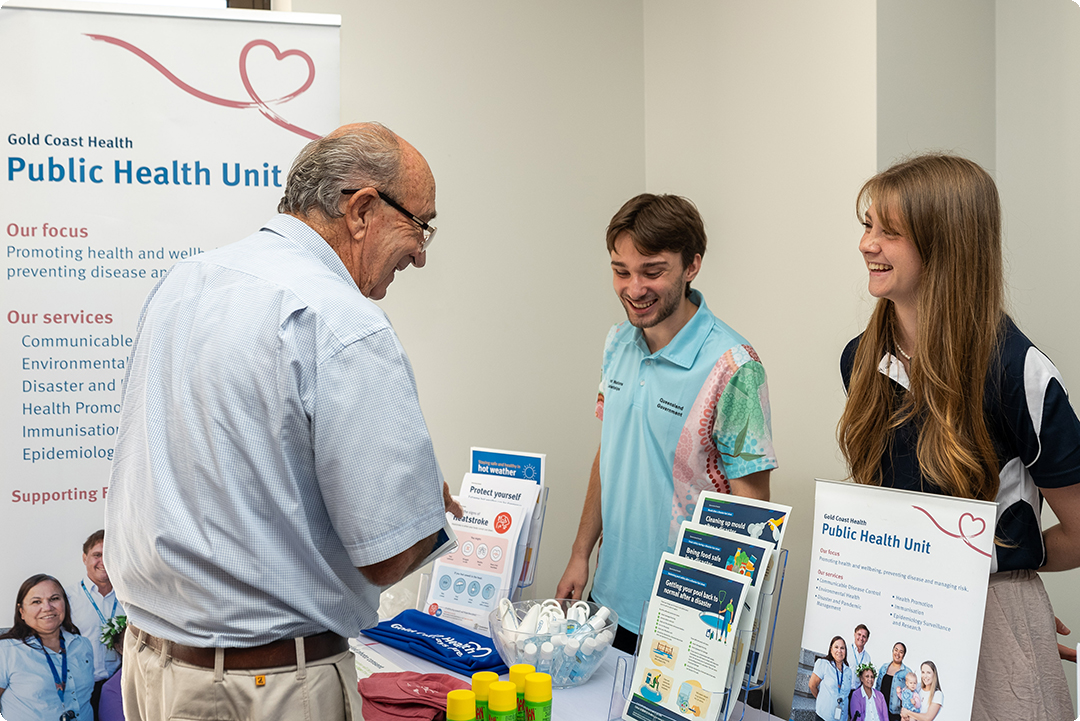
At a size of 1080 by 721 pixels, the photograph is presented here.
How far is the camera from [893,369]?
154 centimetres

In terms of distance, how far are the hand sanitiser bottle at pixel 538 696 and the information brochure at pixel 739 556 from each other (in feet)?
1.04

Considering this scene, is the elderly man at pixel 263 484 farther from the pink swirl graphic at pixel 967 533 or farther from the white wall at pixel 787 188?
the white wall at pixel 787 188

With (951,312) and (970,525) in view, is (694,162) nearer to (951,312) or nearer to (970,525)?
(951,312)

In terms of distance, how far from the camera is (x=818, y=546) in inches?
56.7

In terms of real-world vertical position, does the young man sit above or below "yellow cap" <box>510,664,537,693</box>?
above

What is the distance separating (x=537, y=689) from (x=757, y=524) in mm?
474

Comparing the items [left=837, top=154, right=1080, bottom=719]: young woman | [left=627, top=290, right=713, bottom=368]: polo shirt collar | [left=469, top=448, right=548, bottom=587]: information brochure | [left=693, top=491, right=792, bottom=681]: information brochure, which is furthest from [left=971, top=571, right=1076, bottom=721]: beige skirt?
[left=469, top=448, right=548, bottom=587]: information brochure

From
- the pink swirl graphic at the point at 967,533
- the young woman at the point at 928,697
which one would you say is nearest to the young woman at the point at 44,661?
the young woman at the point at 928,697

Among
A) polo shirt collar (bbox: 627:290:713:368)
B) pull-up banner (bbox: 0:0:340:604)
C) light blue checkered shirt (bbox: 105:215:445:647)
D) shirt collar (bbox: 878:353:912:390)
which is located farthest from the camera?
pull-up banner (bbox: 0:0:340:604)

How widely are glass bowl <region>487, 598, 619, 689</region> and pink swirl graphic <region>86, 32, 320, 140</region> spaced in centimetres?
162

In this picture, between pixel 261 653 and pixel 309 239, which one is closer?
pixel 261 653

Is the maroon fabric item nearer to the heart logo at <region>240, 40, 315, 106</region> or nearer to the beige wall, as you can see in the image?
the beige wall

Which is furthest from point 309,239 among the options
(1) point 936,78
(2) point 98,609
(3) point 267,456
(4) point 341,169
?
(1) point 936,78

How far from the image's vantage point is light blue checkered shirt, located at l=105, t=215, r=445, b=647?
120 cm
